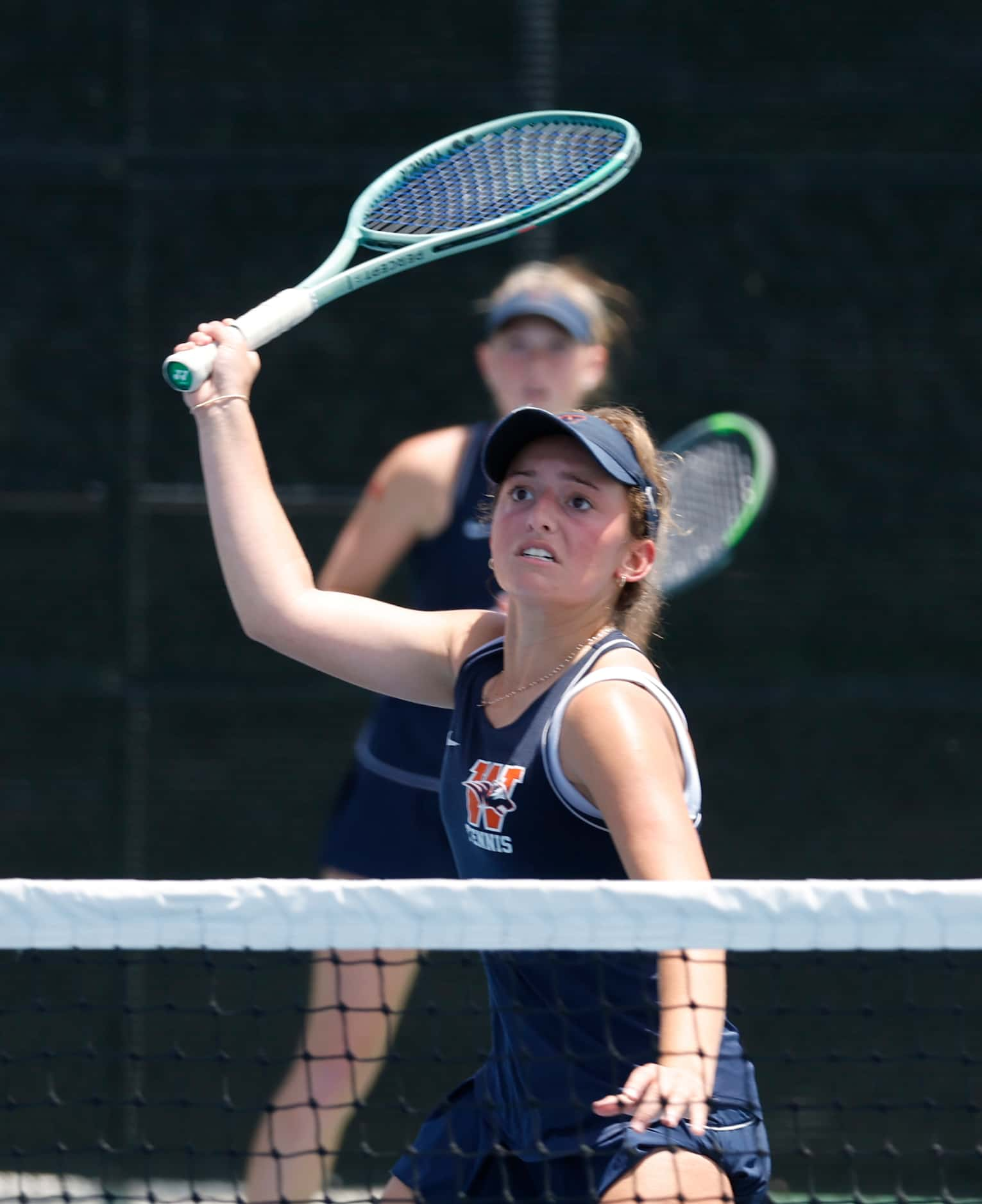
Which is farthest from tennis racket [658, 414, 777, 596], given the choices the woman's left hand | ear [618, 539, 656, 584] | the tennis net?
the woman's left hand

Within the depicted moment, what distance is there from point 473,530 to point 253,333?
1130 mm

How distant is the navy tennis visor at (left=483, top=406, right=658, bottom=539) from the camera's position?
2123mm

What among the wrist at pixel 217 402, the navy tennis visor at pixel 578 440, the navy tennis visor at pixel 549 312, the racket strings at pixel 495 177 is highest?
the navy tennis visor at pixel 549 312

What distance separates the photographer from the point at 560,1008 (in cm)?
201

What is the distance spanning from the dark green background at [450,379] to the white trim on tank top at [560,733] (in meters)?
2.02

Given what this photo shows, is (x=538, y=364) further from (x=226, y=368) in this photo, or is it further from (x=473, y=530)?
(x=226, y=368)

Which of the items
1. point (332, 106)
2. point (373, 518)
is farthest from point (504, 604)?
point (332, 106)

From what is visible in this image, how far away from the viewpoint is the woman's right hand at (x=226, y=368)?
7.03 ft

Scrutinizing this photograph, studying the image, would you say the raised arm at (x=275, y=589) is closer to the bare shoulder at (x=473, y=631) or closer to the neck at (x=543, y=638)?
the bare shoulder at (x=473, y=631)

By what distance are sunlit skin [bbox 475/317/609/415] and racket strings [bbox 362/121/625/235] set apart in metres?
0.51

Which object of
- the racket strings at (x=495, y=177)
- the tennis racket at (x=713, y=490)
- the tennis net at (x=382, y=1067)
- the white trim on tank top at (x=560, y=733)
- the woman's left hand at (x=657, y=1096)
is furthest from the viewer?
the tennis net at (x=382, y=1067)

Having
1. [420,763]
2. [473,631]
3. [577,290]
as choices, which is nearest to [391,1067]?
[420,763]

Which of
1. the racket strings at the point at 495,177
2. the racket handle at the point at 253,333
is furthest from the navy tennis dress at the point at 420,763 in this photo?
the racket handle at the point at 253,333

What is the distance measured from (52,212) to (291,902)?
2545 mm
